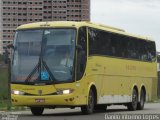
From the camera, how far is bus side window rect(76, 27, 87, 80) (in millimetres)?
21828

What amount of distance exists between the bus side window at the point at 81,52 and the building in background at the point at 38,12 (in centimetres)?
4516

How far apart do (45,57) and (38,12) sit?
59128 millimetres

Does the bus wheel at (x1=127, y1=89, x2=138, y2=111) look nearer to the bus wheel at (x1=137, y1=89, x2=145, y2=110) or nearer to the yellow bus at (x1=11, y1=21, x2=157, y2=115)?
the bus wheel at (x1=137, y1=89, x2=145, y2=110)

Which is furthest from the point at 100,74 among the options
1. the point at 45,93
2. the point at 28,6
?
the point at 28,6

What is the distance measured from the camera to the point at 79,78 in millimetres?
21859

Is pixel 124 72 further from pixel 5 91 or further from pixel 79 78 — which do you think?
pixel 5 91

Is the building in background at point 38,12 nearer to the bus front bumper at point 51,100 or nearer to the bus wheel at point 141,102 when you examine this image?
the bus wheel at point 141,102

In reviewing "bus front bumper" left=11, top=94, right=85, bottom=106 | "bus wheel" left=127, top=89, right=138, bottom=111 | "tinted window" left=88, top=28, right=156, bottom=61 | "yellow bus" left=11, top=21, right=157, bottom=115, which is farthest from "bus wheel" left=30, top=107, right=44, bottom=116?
"bus wheel" left=127, top=89, right=138, bottom=111

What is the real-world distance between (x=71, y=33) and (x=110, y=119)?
392 centimetres

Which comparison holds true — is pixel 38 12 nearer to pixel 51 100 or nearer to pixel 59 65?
pixel 59 65

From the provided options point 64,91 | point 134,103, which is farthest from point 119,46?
point 64,91

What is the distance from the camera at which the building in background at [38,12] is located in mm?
72000

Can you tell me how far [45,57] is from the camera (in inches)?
857

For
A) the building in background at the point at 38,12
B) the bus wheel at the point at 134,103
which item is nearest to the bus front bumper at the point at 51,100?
the bus wheel at the point at 134,103
